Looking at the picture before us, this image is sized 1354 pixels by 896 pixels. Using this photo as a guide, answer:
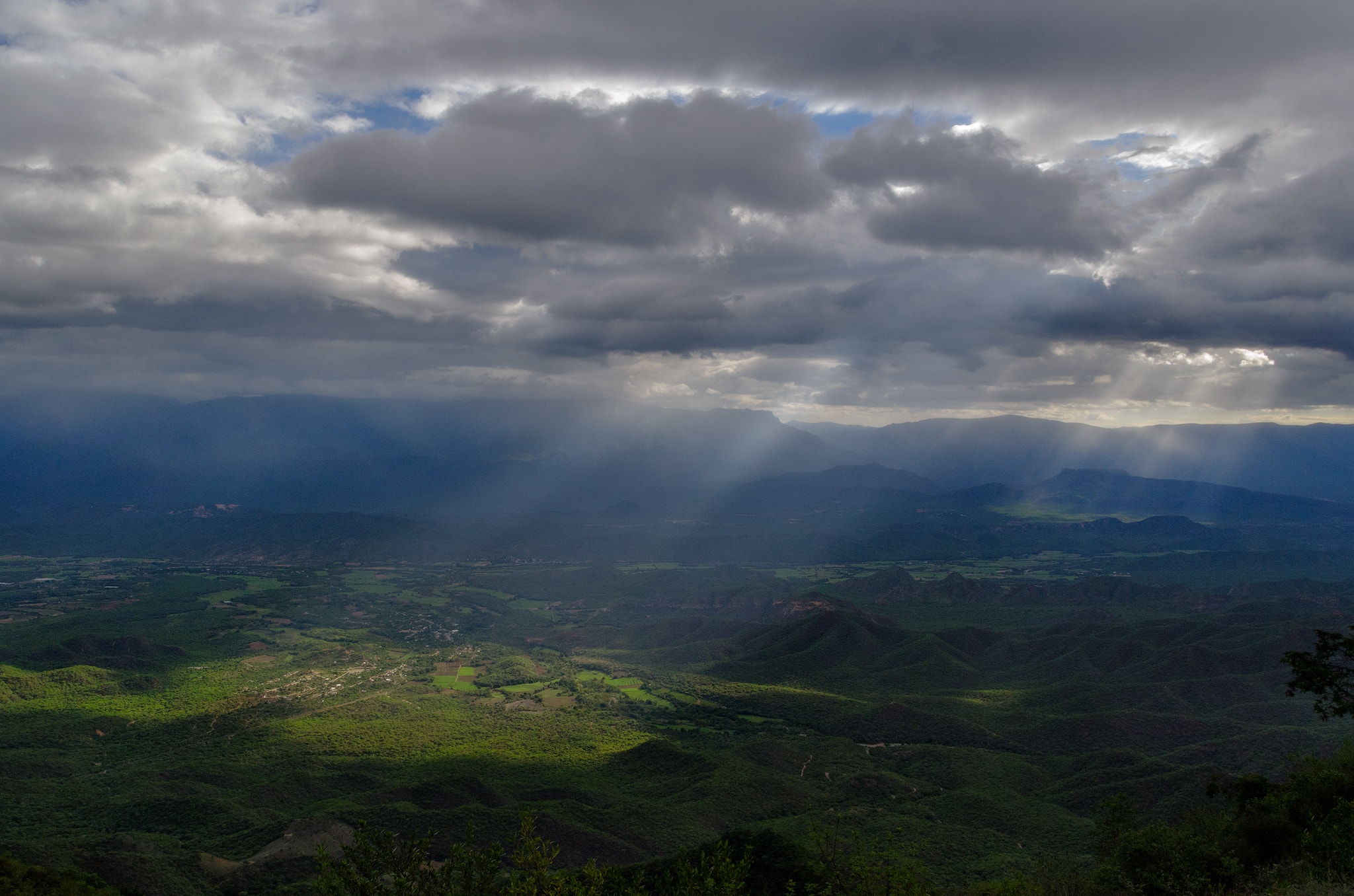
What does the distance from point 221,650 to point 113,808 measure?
94.4 metres

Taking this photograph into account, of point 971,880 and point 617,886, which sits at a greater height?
point 617,886

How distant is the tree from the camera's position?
40000mm

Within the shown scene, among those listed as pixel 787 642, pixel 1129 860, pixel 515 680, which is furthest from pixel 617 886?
pixel 787 642

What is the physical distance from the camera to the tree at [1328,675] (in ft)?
131

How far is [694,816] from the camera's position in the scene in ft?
271

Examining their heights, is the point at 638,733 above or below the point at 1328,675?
below

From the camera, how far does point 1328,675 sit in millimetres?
40594

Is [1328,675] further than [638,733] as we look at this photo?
No

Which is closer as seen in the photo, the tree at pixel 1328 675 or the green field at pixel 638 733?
the tree at pixel 1328 675

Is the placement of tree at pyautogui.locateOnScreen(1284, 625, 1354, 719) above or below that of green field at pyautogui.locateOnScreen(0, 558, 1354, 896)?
above

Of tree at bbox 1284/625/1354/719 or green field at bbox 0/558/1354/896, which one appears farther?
green field at bbox 0/558/1354/896

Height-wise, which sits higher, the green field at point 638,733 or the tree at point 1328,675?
the tree at point 1328,675

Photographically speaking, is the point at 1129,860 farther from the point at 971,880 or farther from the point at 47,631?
the point at 47,631

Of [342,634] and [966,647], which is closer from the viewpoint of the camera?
[966,647]
